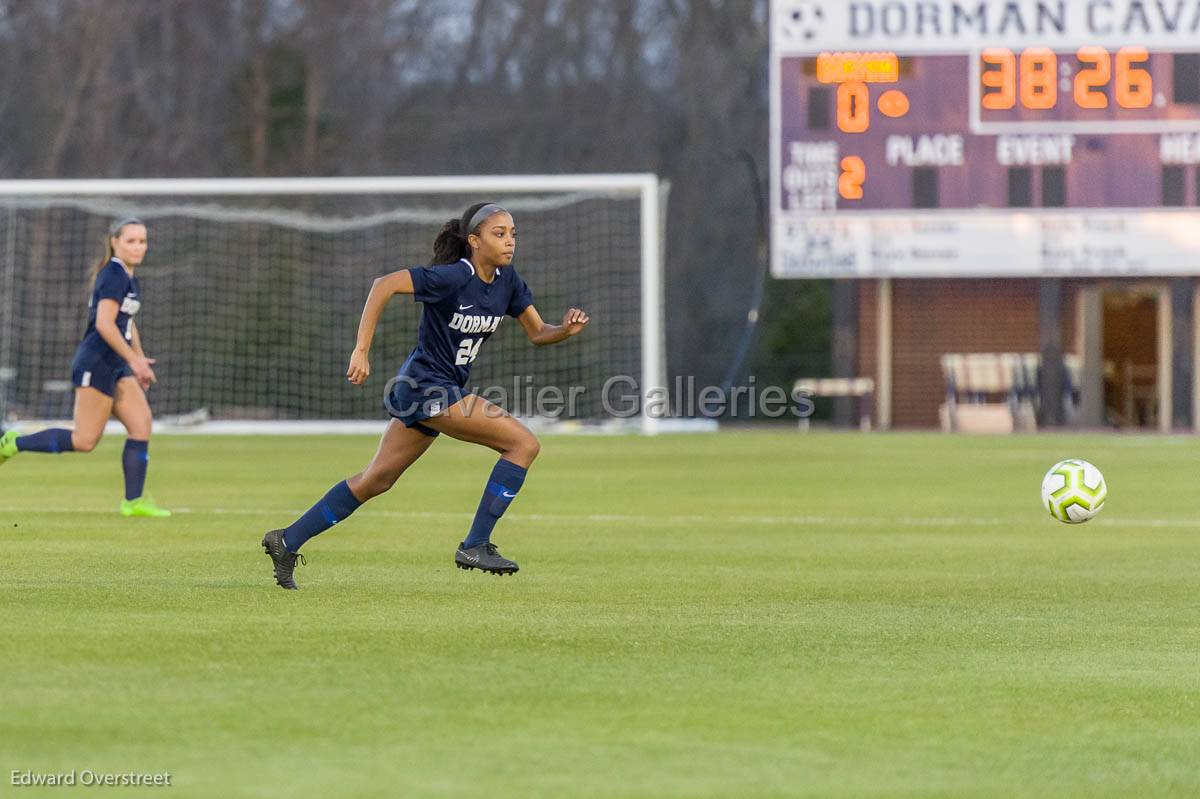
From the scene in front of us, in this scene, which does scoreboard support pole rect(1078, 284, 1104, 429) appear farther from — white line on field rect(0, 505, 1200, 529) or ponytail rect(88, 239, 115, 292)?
ponytail rect(88, 239, 115, 292)

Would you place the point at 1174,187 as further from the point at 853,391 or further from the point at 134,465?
the point at 134,465

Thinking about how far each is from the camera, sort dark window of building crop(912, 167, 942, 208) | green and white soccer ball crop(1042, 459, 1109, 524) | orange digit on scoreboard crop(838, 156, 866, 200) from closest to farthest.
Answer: green and white soccer ball crop(1042, 459, 1109, 524), orange digit on scoreboard crop(838, 156, 866, 200), dark window of building crop(912, 167, 942, 208)

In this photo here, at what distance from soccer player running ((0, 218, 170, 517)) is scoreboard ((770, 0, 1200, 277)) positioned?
18.3 m

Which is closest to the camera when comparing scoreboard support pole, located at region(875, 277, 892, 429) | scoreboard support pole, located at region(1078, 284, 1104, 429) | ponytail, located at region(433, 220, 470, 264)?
ponytail, located at region(433, 220, 470, 264)

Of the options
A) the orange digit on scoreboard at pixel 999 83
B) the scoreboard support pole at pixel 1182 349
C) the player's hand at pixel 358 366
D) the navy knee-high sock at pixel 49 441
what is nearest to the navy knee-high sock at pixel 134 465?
the navy knee-high sock at pixel 49 441

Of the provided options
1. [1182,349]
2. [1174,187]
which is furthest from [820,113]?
[1182,349]

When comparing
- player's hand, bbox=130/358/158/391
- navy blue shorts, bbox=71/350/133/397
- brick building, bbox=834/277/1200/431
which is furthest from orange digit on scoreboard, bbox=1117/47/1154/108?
player's hand, bbox=130/358/158/391

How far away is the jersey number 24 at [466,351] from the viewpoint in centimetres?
918

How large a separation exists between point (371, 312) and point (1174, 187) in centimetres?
2425

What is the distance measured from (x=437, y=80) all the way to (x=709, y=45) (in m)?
6.33

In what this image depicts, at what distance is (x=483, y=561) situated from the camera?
9359 millimetres

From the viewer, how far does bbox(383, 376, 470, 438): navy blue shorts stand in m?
8.88

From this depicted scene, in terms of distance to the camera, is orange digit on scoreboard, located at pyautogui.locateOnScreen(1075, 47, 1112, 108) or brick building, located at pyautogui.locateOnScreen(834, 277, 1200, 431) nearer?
orange digit on scoreboard, located at pyautogui.locateOnScreen(1075, 47, 1112, 108)

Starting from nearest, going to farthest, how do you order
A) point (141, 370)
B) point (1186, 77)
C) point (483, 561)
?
1. point (483, 561)
2. point (141, 370)
3. point (1186, 77)
